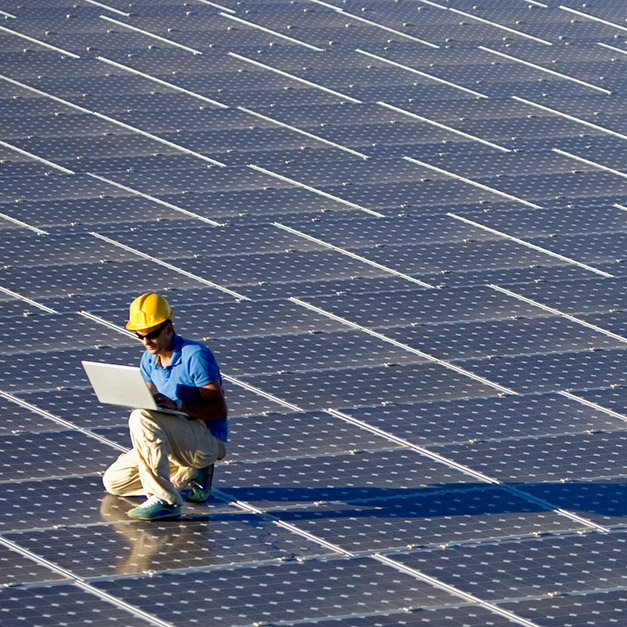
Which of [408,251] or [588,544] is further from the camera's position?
[408,251]

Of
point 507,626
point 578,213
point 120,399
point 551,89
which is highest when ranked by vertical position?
point 551,89

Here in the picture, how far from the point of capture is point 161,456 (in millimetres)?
11586

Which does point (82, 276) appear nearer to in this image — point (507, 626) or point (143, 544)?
point (143, 544)

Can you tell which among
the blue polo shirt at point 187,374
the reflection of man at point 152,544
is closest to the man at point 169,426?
the blue polo shirt at point 187,374

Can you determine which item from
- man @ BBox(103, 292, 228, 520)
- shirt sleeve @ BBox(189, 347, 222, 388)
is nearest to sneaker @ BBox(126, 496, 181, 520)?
man @ BBox(103, 292, 228, 520)

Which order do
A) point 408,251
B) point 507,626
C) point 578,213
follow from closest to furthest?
point 507,626 → point 408,251 → point 578,213

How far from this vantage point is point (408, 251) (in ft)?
59.8

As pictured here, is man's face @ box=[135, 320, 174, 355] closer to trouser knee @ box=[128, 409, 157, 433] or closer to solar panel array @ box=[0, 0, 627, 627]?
trouser knee @ box=[128, 409, 157, 433]

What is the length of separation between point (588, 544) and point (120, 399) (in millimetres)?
3438

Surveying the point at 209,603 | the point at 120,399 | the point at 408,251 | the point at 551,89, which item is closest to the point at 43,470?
the point at 120,399

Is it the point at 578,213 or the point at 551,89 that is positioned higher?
the point at 551,89

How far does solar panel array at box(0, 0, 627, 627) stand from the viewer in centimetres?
1098

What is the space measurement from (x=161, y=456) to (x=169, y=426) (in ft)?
0.86

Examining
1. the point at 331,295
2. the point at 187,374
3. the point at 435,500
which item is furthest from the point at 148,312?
the point at 331,295
